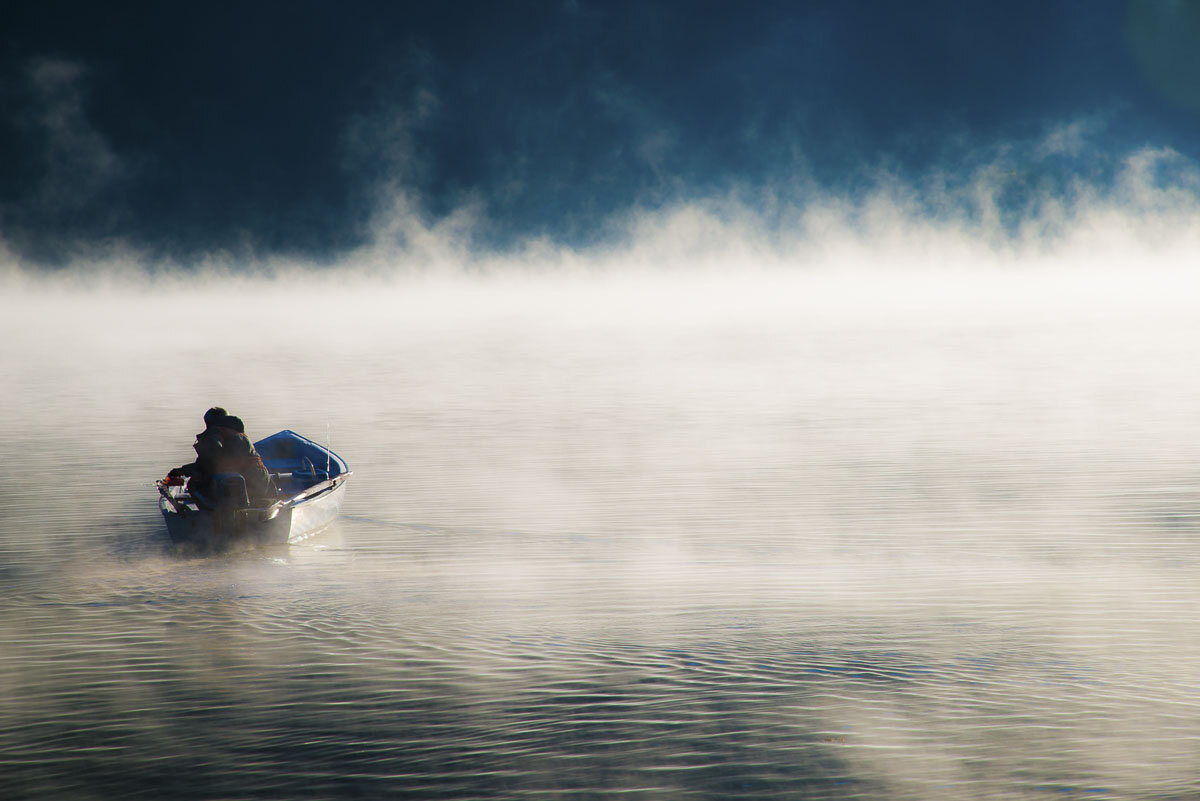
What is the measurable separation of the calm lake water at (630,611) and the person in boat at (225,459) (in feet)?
2.63

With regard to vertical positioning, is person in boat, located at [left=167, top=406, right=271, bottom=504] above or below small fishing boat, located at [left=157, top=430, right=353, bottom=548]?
above

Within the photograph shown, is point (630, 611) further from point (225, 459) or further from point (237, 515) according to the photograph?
point (225, 459)

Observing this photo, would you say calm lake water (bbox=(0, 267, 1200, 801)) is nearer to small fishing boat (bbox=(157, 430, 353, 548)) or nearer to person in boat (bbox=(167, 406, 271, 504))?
small fishing boat (bbox=(157, 430, 353, 548))

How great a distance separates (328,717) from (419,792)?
1.49m

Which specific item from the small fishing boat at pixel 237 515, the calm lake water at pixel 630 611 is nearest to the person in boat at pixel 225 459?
the small fishing boat at pixel 237 515

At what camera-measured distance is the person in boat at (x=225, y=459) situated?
16500 mm

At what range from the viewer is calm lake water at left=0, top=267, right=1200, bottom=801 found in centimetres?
934

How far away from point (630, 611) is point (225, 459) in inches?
241

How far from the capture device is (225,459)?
16.5 meters

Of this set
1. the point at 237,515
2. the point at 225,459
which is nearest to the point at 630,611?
the point at 237,515

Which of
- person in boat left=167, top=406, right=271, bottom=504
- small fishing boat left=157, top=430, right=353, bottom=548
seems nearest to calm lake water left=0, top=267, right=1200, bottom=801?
small fishing boat left=157, top=430, right=353, bottom=548

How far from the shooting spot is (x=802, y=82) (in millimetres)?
195000

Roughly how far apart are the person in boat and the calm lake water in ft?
2.63

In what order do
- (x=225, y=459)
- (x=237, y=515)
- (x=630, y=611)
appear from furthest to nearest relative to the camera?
(x=225, y=459), (x=237, y=515), (x=630, y=611)
